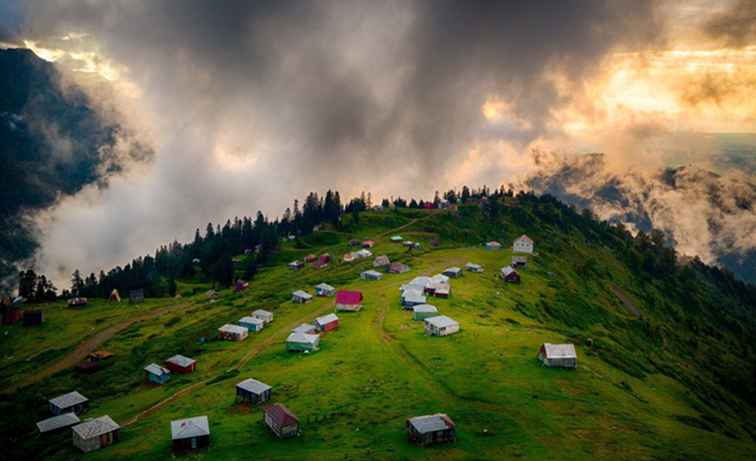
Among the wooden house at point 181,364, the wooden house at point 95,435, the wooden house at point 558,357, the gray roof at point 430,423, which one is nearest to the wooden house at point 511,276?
the wooden house at point 558,357

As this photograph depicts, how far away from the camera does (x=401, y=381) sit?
2857 inches

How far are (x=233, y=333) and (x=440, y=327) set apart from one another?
48.8 meters

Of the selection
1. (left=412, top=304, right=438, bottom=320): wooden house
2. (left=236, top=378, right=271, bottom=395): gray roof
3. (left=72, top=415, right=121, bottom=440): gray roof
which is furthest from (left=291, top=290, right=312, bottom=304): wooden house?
(left=72, top=415, right=121, bottom=440): gray roof

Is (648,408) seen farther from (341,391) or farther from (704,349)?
(704,349)

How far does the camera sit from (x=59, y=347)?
126 meters

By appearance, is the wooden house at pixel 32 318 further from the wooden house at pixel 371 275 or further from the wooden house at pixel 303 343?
the wooden house at pixel 303 343

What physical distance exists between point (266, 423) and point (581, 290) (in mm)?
136560

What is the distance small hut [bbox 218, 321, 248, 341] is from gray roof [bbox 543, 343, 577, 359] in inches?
2614

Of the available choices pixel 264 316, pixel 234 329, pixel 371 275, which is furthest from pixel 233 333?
pixel 371 275

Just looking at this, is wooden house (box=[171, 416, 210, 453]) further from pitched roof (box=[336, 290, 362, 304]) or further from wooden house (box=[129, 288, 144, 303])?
wooden house (box=[129, 288, 144, 303])

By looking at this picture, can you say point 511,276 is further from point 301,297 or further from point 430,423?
point 430,423

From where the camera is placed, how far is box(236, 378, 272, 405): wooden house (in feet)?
231

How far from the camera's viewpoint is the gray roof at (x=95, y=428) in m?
65.6

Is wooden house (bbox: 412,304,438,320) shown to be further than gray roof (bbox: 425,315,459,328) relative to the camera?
Yes
